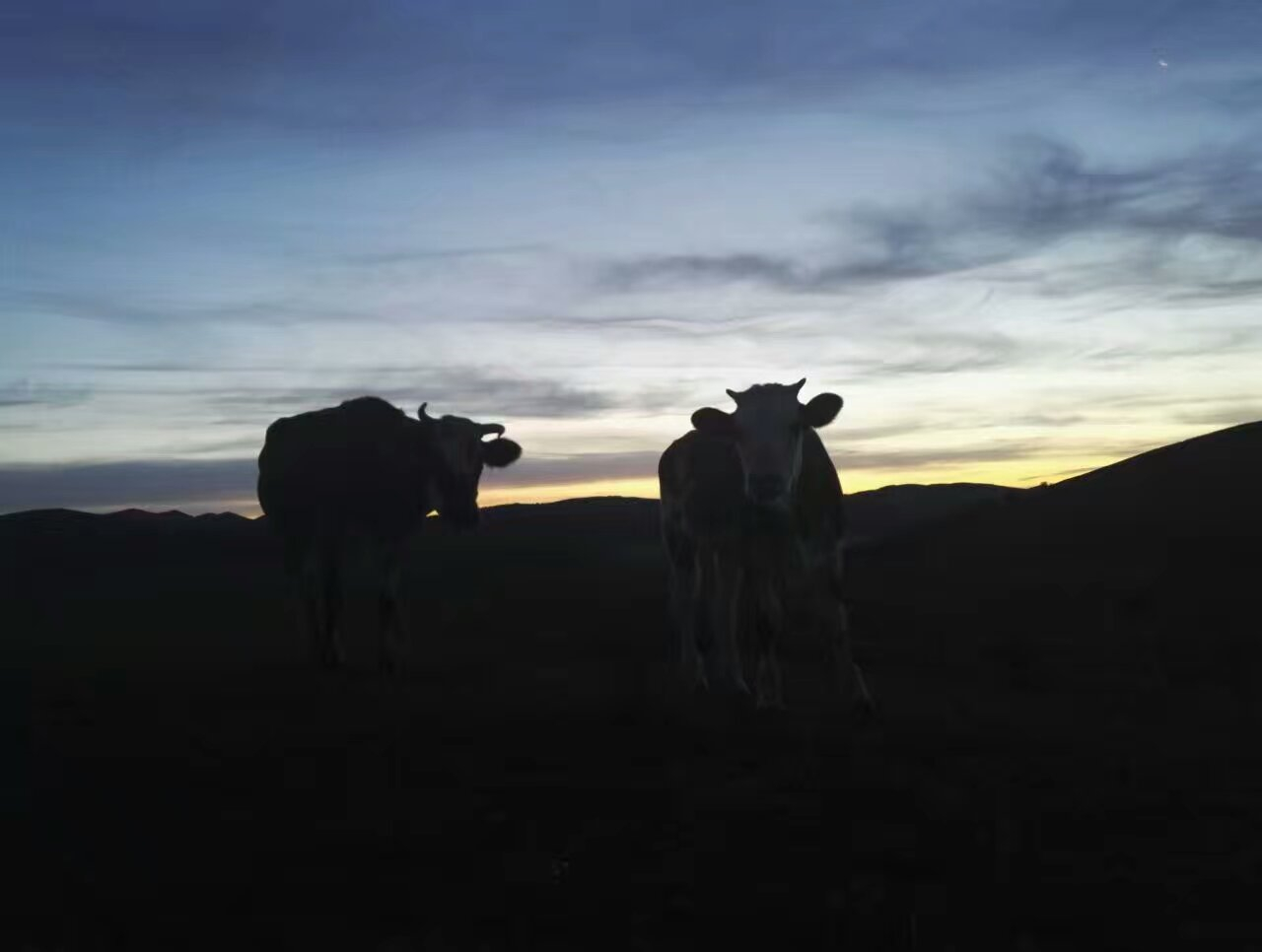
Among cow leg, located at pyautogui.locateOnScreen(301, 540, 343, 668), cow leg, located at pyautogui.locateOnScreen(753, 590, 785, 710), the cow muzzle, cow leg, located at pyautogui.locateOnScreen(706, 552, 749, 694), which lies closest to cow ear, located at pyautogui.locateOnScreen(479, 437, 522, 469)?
cow leg, located at pyautogui.locateOnScreen(301, 540, 343, 668)

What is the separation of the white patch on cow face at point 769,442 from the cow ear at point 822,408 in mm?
329

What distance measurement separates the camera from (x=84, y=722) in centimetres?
1162

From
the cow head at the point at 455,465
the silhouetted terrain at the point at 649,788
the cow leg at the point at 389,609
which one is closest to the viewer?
the silhouetted terrain at the point at 649,788

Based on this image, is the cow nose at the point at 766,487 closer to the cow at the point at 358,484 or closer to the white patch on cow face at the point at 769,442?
the white patch on cow face at the point at 769,442

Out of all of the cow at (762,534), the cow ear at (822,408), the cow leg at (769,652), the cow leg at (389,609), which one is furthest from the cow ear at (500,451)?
the cow leg at (769,652)

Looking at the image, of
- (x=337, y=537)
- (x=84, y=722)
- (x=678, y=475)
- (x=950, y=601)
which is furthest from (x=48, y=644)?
(x=950, y=601)

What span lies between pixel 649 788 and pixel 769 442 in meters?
4.80

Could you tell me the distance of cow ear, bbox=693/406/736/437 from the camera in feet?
44.0

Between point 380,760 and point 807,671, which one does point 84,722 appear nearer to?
point 380,760

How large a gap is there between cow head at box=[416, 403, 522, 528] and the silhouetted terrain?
203 cm

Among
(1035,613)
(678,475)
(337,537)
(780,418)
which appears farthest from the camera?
(1035,613)

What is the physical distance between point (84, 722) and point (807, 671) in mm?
8281

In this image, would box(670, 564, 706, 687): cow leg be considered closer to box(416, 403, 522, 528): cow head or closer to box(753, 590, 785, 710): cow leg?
box(753, 590, 785, 710): cow leg

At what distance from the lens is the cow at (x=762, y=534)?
12.5 metres
